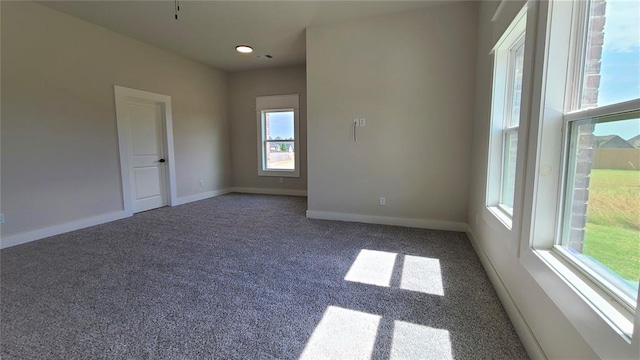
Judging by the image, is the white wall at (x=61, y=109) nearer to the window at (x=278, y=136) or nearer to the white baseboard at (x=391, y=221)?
the window at (x=278, y=136)

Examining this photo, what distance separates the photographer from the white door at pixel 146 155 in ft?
14.7

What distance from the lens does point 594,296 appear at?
3.48ft

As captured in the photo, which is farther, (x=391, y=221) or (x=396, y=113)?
(x=391, y=221)

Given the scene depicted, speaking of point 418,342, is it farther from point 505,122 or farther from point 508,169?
point 505,122

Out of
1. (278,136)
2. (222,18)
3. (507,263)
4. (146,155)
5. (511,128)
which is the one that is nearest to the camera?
(507,263)

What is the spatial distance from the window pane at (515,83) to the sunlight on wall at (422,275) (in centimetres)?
137

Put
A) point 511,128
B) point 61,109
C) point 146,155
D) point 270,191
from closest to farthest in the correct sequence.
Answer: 1. point 511,128
2. point 61,109
3. point 146,155
4. point 270,191

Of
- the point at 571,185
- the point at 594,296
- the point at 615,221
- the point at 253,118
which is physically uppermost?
the point at 253,118

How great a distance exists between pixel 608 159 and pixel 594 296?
55 centimetres

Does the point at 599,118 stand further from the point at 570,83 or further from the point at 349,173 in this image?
the point at 349,173

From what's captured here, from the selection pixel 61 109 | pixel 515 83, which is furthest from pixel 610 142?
pixel 61 109

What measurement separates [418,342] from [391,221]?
2333 mm

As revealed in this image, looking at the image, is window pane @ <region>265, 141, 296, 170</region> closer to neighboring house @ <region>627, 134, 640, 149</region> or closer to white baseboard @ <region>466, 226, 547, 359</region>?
white baseboard @ <region>466, 226, 547, 359</region>

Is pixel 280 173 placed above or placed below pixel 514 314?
above
